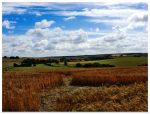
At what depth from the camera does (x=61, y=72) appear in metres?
7.21

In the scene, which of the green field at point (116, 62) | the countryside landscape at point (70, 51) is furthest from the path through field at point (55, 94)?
the green field at point (116, 62)

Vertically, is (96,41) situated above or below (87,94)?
above

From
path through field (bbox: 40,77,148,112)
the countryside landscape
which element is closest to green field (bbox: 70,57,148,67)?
the countryside landscape

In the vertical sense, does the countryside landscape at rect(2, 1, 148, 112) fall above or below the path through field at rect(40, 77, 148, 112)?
above

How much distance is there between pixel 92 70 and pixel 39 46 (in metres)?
0.63

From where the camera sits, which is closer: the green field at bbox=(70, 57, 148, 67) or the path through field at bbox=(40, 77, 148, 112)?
the path through field at bbox=(40, 77, 148, 112)

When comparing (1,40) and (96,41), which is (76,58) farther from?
(1,40)

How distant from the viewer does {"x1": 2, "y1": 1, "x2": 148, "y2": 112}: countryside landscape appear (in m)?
7.00

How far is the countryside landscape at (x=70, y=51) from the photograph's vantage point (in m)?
7.00

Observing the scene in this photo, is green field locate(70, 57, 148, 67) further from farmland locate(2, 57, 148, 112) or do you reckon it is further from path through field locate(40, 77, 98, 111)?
path through field locate(40, 77, 98, 111)

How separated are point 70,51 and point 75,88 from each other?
40cm

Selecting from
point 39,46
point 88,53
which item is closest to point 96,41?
point 88,53

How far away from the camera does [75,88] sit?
7.18m

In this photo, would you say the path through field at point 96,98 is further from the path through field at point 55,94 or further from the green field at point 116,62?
the green field at point 116,62
